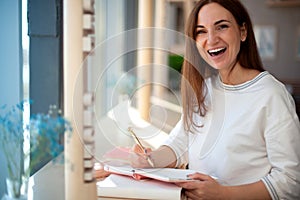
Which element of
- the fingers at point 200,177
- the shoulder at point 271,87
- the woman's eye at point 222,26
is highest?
the woman's eye at point 222,26

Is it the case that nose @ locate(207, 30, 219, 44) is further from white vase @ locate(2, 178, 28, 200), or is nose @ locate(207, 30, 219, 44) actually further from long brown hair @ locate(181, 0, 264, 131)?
white vase @ locate(2, 178, 28, 200)

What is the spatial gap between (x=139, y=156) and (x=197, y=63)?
15 centimetres

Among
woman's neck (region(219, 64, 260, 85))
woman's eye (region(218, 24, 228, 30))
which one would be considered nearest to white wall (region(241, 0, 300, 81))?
woman's neck (region(219, 64, 260, 85))

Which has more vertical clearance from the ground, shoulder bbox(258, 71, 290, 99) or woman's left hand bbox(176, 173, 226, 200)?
shoulder bbox(258, 71, 290, 99)

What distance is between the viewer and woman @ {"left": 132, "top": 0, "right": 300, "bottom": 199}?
1.93ft

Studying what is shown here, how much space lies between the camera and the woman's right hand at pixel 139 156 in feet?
1.88

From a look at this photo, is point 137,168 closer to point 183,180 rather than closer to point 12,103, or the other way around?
point 183,180

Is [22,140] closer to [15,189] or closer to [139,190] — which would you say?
[15,189]

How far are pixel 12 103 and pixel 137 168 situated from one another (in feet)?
0.69

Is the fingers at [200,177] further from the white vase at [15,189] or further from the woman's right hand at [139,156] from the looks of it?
the white vase at [15,189]

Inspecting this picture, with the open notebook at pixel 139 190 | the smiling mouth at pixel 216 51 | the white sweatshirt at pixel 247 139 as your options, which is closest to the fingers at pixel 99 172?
the open notebook at pixel 139 190

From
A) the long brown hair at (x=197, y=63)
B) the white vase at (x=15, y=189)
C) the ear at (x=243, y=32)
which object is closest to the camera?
the white vase at (x=15, y=189)

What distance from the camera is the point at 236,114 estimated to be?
0.64m

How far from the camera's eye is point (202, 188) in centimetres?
59
